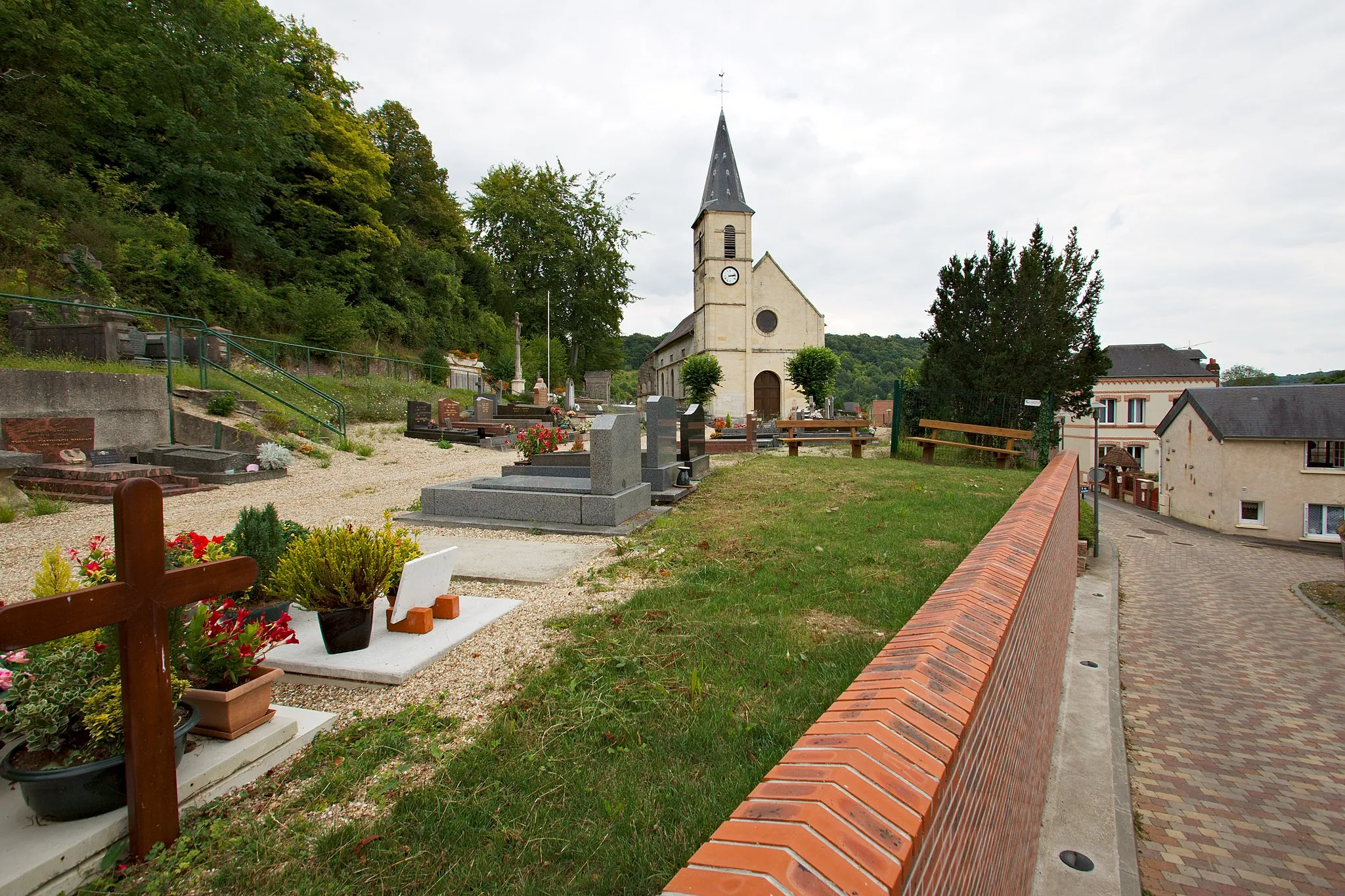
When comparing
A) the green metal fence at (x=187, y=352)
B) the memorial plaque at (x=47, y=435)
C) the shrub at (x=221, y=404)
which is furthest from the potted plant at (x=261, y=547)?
the shrub at (x=221, y=404)

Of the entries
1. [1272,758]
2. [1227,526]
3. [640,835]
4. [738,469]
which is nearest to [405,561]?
[640,835]

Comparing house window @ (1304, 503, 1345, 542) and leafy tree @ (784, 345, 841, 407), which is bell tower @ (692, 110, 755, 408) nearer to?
leafy tree @ (784, 345, 841, 407)

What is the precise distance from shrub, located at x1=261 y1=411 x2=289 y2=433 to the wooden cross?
44.2 ft

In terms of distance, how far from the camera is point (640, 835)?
6.78ft

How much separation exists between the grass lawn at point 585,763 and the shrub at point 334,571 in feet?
3.12

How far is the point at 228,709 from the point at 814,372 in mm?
32958

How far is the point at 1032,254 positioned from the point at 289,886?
88.7 feet

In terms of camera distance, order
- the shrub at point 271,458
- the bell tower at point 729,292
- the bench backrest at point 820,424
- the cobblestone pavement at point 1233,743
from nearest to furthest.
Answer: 1. the cobblestone pavement at point 1233,743
2. the shrub at point 271,458
3. the bench backrest at point 820,424
4. the bell tower at point 729,292

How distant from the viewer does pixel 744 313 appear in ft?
130

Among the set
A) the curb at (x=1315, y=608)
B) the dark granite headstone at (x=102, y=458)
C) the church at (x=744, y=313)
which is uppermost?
the church at (x=744, y=313)

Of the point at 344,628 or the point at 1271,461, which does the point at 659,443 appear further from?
the point at 1271,461

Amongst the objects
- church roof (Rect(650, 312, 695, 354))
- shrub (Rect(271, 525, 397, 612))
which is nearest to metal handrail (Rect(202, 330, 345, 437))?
shrub (Rect(271, 525, 397, 612))

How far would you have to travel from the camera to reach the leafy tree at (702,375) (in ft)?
119

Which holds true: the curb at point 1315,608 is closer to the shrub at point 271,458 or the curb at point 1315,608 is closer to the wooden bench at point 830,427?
the wooden bench at point 830,427
